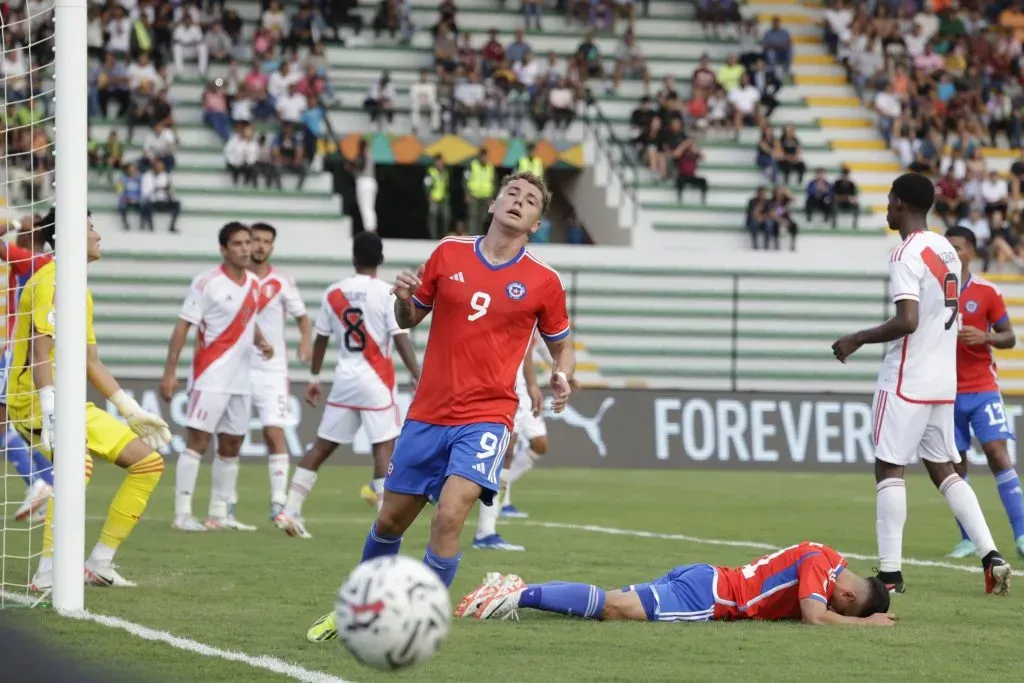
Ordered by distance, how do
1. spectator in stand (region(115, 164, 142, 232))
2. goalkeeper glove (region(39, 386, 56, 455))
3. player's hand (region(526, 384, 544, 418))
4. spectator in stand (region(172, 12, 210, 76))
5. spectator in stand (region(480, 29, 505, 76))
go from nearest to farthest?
1. goalkeeper glove (region(39, 386, 56, 455))
2. player's hand (region(526, 384, 544, 418))
3. spectator in stand (region(115, 164, 142, 232))
4. spectator in stand (region(172, 12, 210, 76))
5. spectator in stand (region(480, 29, 505, 76))

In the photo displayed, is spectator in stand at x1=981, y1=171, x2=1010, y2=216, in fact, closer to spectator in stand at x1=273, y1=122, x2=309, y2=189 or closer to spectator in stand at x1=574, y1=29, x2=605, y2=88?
spectator in stand at x1=574, y1=29, x2=605, y2=88

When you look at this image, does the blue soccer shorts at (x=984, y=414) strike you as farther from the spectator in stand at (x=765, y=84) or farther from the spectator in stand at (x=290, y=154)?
the spectator in stand at (x=765, y=84)

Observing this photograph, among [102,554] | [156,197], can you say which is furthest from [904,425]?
[156,197]

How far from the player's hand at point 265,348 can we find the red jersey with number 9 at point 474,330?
6.48 m

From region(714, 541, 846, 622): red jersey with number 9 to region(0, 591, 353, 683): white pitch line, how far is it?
2504 millimetres

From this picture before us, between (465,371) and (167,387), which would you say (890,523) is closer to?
(465,371)

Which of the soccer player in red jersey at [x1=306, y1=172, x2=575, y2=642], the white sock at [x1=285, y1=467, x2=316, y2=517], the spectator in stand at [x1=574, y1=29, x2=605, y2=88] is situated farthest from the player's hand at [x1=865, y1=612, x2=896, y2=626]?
the spectator in stand at [x1=574, y1=29, x2=605, y2=88]

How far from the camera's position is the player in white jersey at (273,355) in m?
13.7

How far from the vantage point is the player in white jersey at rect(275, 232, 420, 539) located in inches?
502

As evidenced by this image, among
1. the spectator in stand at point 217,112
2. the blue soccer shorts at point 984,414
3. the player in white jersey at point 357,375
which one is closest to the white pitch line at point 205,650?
the player in white jersey at point 357,375

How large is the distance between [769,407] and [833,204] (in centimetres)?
959

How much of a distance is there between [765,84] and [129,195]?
1342cm

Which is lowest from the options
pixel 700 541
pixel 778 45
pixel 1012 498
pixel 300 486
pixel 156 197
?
pixel 700 541

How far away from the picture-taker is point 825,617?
816 centimetres
